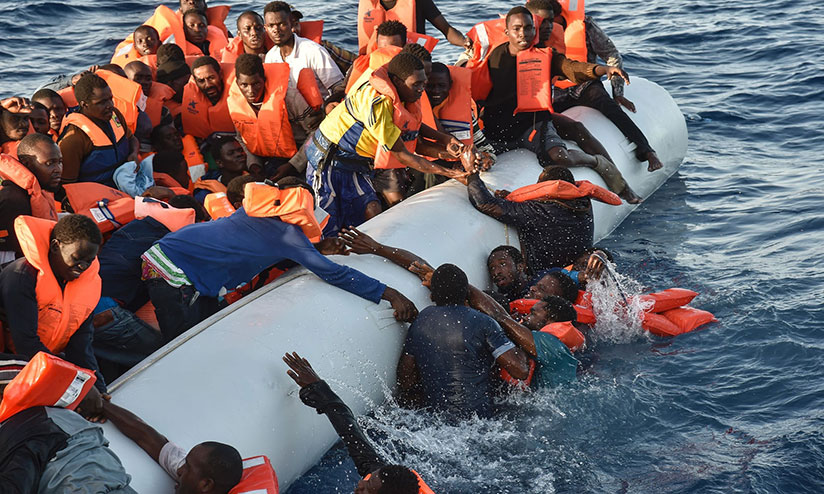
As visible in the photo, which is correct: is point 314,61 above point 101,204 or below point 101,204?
above

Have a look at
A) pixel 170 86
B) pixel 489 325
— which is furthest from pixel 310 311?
pixel 170 86

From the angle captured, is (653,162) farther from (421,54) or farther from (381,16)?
(381,16)

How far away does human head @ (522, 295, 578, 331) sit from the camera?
5637 mm

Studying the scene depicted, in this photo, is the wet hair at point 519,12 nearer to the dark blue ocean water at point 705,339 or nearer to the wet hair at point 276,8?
the wet hair at point 276,8

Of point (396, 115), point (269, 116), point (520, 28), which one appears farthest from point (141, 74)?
point (520, 28)

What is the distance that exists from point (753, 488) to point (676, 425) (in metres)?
0.68

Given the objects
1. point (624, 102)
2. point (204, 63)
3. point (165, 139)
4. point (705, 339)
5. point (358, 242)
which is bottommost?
point (705, 339)

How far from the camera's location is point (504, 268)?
20.3 feet

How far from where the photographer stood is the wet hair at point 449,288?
512 centimetres

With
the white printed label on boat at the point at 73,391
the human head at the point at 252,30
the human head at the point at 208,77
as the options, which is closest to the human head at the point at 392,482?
the white printed label on boat at the point at 73,391

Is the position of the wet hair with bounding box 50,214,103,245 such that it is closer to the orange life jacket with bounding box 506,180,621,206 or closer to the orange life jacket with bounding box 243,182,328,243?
the orange life jacket with bounding box 243,182,328,243

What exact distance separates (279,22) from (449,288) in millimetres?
3303

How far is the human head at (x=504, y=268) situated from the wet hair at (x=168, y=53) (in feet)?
11.3

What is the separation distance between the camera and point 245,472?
387 centimetres
